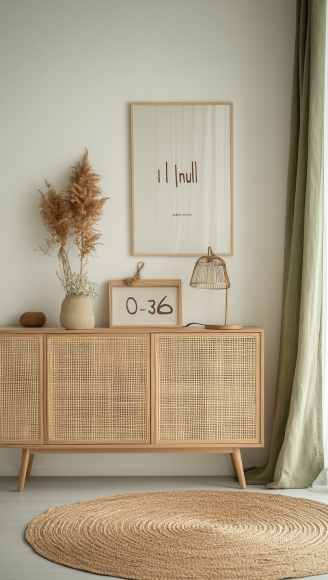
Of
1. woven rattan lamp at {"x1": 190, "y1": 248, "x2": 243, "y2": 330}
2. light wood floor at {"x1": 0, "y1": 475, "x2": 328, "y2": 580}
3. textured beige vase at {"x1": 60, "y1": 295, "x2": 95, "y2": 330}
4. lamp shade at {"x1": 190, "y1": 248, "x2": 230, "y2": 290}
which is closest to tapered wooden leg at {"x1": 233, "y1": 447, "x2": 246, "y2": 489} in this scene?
light wood floor at {"x1": 0, "y1": 475, "x2": 328, "y2": 580}

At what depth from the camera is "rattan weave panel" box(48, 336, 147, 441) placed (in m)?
2.44

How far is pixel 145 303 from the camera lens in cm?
274

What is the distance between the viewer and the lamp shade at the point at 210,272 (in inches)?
102

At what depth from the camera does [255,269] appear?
2.85 meters

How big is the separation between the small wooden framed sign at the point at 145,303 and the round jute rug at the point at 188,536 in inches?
34.6

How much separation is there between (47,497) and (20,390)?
0.53 metres

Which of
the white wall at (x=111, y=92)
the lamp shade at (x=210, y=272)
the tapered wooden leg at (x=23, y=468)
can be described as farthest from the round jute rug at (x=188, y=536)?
the lamp shade at (x=210, y=272)

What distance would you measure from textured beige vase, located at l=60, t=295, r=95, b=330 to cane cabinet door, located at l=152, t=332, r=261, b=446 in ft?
1.23

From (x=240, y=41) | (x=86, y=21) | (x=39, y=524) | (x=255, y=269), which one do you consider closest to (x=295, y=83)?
(x=240, y=41)

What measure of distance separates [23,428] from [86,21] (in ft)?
7.40

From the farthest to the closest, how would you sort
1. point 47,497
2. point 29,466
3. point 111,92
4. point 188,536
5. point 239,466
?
point 111,92, point 29,466, point 239,466, point 47,497, point 188,536

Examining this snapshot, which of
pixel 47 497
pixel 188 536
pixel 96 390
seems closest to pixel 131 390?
pixel 96 390

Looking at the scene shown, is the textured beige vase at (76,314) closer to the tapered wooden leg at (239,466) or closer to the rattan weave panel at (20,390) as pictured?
the rattan weave panel at (20,390)

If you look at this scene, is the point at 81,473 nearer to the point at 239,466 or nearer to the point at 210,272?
the point at 239,466
